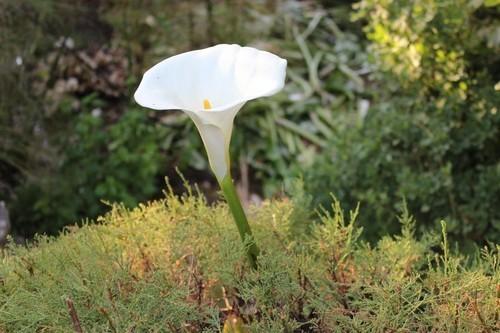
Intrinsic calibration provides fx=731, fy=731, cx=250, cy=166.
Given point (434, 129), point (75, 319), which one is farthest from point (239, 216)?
point (434, 129)

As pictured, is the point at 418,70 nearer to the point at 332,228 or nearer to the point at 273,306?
the point at 332,228

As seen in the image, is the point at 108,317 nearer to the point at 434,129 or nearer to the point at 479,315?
the point at 479,315

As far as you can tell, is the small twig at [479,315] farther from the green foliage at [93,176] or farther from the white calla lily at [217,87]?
the green foliage at [93,176]

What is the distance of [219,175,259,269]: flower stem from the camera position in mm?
1369

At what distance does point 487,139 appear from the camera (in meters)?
2.32

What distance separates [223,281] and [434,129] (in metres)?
1.19

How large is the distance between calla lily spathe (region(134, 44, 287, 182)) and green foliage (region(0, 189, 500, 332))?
21 centimetres

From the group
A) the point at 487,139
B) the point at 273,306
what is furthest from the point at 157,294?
the point at 487,139

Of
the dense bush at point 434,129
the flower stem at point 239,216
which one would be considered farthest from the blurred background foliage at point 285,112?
the flower stem at point 239,216

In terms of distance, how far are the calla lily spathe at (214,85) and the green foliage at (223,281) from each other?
0.21 meters

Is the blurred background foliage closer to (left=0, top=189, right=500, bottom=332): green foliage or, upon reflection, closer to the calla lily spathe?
(left=0, top=189, right=500, bottom=332): green foliage

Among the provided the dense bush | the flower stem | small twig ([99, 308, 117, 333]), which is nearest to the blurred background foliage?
the dense bush

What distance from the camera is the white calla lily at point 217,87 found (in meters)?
1.28

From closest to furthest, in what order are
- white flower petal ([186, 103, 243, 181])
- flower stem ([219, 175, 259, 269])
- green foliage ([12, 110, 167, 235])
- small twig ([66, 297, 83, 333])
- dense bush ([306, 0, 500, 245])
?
1. small twig ([66, 297, 83, 333])
2. white flower petal ([186, 103, 243, 181])
3. flower stem ([219, 175, 259, 269])
4. dense bush ([306, 0, 500, 245])
5. green foliage ([12, 110, 167, 235])
